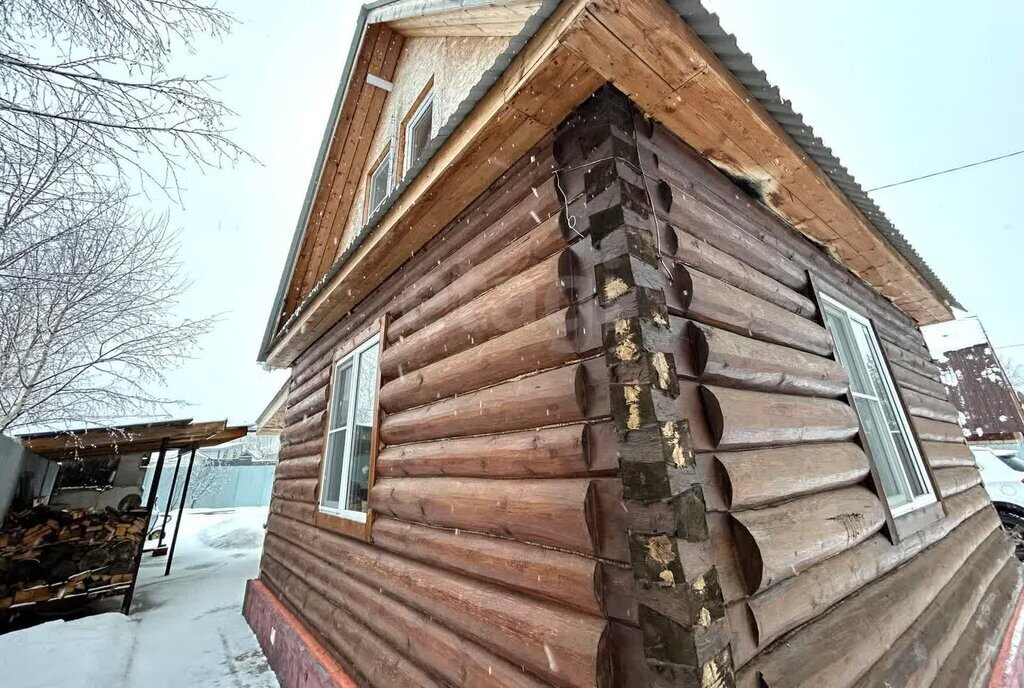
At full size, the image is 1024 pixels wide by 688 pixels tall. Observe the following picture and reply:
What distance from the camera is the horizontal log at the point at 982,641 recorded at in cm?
246

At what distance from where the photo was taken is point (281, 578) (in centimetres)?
496

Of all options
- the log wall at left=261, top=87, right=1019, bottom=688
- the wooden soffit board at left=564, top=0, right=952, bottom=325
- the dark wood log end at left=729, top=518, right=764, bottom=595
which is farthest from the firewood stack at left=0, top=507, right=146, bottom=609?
the wooden soffit board at left=564, top=0, right=952, bottom=325

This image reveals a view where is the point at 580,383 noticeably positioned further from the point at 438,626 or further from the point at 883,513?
the point at 883,513

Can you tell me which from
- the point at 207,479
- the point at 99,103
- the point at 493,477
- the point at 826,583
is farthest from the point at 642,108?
the point at 207,479

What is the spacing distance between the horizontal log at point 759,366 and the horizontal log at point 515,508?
2.34 feet

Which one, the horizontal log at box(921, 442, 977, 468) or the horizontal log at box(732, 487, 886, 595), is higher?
the horizontal log at box(921, 442, 977, 468)

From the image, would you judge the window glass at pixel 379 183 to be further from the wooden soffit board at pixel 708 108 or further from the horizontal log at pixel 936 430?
the horizontal log at pixel 936 430

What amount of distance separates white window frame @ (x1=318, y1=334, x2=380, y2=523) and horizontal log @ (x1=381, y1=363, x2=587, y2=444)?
935 mm

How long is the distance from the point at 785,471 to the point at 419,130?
5346mm

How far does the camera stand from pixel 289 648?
12.7 ft

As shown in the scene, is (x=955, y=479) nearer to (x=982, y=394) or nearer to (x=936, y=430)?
(x=936, y=430)

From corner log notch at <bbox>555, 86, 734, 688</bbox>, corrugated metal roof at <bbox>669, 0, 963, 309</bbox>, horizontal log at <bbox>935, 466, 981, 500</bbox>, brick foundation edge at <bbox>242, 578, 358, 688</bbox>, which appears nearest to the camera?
corner log notch at <bbox>555, 86, 734, 688</bbox>

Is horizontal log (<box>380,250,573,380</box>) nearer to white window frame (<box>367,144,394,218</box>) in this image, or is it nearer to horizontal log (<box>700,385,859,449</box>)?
horizontal log (<box>700,385,859,449</box>)

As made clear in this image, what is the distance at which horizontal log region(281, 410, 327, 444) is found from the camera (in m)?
4.72
